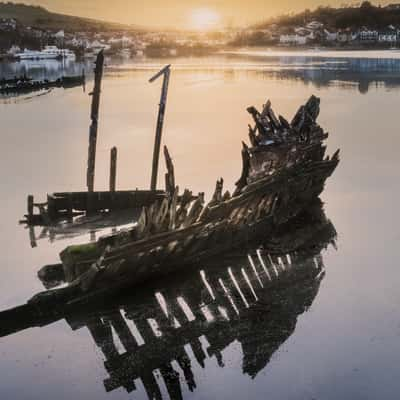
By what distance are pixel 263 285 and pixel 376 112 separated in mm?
36719

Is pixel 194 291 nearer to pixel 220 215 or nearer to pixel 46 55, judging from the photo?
pixel 220 215

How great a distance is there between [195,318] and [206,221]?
2.76 meters

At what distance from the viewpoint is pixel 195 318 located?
12523mm

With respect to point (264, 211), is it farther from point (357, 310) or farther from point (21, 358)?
point (21, 358)

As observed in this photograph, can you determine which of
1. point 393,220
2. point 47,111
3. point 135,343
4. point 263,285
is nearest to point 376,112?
point 47,111

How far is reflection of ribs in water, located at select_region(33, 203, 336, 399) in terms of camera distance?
10866 mm

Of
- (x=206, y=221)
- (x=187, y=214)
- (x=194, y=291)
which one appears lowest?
(x=194, y=291)

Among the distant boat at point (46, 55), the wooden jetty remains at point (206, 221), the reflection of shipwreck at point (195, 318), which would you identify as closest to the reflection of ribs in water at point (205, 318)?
the reflection of shipwreck at point (195, 318)

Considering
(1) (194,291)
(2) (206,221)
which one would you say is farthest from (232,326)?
(2) (206,221)

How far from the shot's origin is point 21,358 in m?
11.1

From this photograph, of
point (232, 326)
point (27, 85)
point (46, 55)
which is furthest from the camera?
point (46, 55)

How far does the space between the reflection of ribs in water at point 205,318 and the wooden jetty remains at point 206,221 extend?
0.47 m

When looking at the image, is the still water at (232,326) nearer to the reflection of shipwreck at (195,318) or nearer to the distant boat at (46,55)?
the reflection of shipwreck at (195,318)

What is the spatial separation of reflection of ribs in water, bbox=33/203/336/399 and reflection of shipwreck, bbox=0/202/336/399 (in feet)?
0.05
